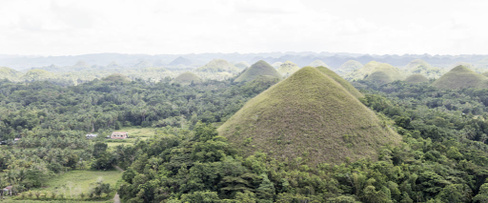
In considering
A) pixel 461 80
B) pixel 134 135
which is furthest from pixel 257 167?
pixel 461 80

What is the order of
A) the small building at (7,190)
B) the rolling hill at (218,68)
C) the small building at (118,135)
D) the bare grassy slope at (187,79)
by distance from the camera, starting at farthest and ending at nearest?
the rolling hill at (218,68) → the bare grassy slope at (187,79) → the small building at (118,135) → the small building at (7,190)

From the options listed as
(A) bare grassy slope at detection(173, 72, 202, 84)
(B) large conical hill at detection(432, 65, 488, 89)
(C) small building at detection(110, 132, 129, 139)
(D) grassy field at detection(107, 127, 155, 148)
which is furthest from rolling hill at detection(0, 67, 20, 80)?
(B) large conical hill at detection(432, 65, 488, 89)

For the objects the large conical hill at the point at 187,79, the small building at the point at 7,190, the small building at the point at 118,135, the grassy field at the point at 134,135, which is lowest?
the grassy field at the point at 134,135

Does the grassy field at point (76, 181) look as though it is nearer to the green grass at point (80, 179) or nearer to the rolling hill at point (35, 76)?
the green grass at point (80, 179)

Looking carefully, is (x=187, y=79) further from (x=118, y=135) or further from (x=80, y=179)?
(x=80, y=179)

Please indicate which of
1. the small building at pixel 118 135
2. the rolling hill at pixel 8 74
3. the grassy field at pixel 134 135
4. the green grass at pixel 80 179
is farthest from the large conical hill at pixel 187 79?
the green grass at pixel 80 179

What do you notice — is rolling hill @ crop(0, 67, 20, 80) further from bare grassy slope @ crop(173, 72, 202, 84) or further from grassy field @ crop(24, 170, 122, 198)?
grassy field @ crop(24, 170, 122, 198)
